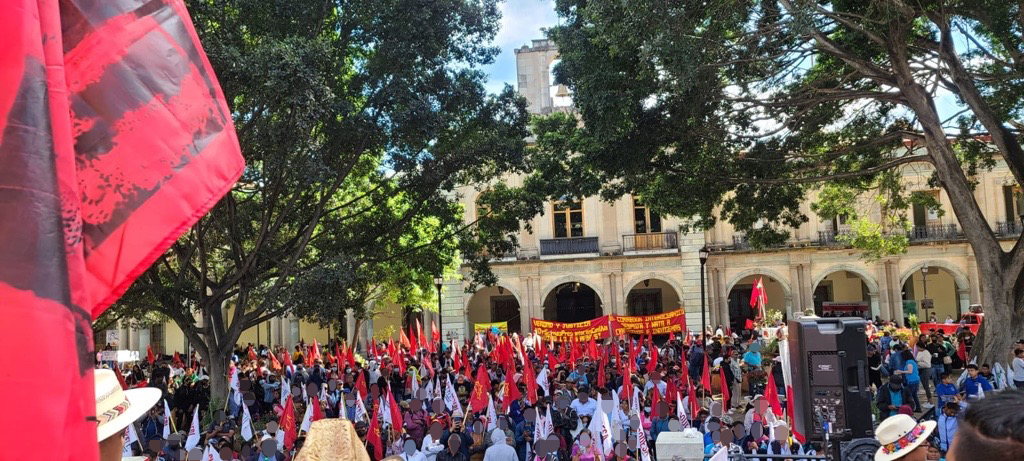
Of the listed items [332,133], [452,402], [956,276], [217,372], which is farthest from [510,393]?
[956,276]

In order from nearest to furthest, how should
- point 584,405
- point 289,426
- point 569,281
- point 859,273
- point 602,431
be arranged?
point 602,431
point 289,426
point 584,405
point 859,273
point 569,281

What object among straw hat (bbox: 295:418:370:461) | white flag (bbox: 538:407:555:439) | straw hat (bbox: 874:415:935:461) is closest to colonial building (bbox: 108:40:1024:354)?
white flag (bbox: 538:407:555:439)

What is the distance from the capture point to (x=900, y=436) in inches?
195

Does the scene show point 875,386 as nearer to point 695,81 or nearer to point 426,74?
point 695,81

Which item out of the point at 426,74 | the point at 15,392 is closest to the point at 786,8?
the point at 426,74

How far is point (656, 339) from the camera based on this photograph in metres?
34.9

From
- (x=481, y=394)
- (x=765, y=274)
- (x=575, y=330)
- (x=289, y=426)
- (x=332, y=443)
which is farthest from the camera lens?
(x=765, y=274)

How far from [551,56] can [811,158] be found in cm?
2226

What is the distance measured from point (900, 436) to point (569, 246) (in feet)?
113

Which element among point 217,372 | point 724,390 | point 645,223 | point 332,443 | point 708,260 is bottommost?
point 724,390

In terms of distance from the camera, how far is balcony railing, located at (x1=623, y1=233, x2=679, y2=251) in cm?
3853

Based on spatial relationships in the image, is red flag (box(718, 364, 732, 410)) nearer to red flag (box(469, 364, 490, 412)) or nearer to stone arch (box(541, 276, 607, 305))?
red flag (box(469, 364, 490, 412))

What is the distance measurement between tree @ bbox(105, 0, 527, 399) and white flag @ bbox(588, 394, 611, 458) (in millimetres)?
5742

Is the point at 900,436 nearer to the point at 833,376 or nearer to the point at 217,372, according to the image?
the point at 833,376
